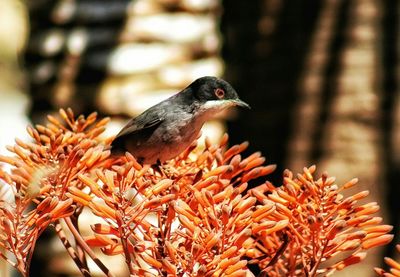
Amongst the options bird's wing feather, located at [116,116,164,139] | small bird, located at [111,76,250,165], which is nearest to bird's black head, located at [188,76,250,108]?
small bird, located at [111,76,250,165]

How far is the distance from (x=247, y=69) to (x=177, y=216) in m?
2.71

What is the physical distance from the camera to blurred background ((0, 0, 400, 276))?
354 centimetres

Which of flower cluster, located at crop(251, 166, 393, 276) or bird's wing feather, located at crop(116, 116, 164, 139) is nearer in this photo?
flower cluster, located at crop(251, 166, 393, 276)

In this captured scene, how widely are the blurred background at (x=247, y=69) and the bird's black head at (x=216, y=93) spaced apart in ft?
3.60

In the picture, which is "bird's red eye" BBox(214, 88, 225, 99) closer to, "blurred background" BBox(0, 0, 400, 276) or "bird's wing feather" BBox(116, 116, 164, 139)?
"bird's wing feather" BBox(116, 116, 164, 139)

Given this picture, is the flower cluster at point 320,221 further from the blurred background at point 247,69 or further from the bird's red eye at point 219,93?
the blurred background at point 247,69

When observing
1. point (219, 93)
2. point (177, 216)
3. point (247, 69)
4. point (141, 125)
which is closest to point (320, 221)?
point (177, 216)

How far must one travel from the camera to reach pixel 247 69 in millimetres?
4121

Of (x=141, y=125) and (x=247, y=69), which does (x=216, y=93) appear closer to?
(x=141, y=125)

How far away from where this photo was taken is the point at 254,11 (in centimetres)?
405

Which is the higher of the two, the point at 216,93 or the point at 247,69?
the point at 216,93

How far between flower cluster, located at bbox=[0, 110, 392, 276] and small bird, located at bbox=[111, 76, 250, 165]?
0.55 meters

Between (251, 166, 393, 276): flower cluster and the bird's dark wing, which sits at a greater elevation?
the bird's dark wing

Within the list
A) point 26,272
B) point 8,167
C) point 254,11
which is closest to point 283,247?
point 26,272
